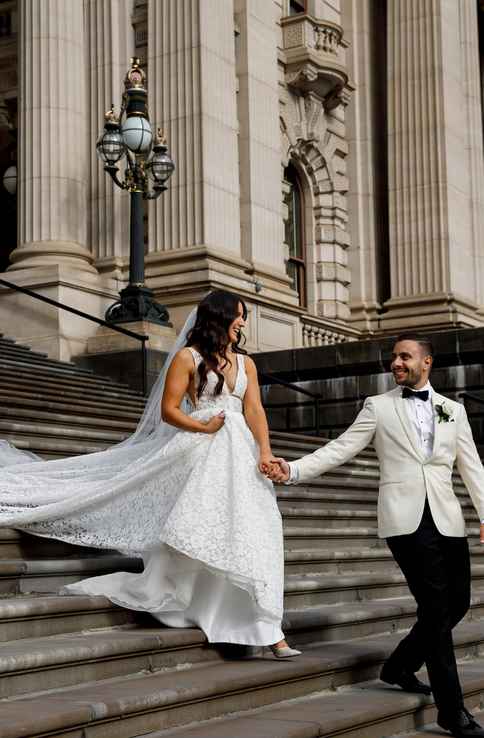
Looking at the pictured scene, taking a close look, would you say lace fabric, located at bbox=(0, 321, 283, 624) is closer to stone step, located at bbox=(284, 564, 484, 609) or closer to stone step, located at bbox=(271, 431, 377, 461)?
stone step, located at bbox=(284, 564, 484, 609)

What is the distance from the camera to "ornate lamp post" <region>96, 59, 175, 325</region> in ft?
56.9

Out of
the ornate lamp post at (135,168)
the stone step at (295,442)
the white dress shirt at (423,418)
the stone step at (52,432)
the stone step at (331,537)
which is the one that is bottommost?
the stone step at (331,537)

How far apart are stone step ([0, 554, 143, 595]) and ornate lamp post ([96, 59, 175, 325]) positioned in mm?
10002

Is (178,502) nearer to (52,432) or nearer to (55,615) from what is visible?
(55,615)

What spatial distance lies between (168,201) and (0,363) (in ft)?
18.2

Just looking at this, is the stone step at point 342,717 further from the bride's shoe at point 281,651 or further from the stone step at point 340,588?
the stone step at point 340,588

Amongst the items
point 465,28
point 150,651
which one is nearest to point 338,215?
point 465,28

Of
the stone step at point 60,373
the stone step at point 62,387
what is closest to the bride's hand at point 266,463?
the stone step at point 62,387

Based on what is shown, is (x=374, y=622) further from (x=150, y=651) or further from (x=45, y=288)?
(x=45, y=288)

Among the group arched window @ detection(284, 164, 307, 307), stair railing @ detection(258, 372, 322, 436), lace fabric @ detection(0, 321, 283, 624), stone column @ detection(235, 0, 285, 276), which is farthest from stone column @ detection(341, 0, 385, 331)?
lace fabric @ detection(0, 321, 283, 624)

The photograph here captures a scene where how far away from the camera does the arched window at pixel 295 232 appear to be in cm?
2672

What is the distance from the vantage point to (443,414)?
21.6ft

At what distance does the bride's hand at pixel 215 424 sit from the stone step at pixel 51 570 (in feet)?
3.94

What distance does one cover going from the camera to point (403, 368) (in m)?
6.52
